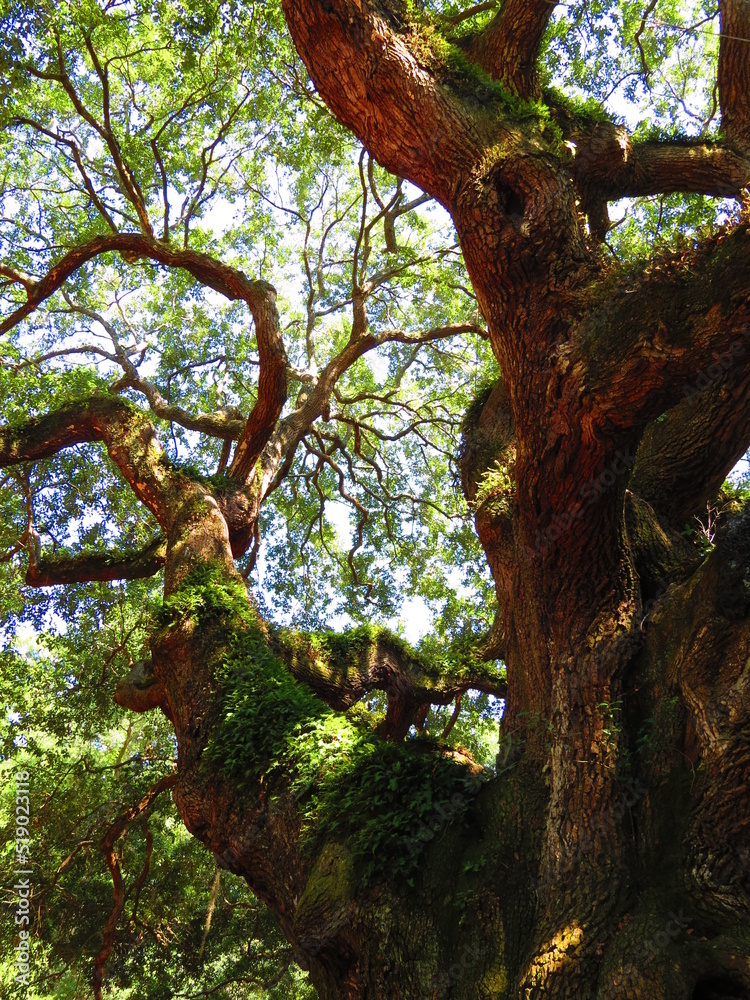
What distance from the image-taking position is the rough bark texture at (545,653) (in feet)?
9.60

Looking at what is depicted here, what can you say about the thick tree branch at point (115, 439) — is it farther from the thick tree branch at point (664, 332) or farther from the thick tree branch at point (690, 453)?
the thick tree branch at point (664, 332)

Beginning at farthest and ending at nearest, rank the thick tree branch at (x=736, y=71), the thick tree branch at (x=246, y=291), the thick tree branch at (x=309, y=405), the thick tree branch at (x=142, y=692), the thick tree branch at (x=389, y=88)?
the thick tree branch at (x=309, y=405), the thick tree branch at (x=246, y=291), the thick tree branch at (x=736, y=71), the thick tree branch at (x=142, y=692), the thick tree branch at (x=389, y=88)

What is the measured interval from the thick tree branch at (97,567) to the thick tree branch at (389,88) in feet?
13.7

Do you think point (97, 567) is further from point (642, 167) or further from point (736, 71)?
point (736, 71)

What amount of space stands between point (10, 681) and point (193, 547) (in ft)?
13.2

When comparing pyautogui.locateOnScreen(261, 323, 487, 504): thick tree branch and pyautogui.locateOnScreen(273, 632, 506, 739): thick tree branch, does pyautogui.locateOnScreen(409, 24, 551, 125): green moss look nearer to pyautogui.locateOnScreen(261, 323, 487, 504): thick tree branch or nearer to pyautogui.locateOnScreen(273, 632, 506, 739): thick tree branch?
pyautogui.locateOnScreen(261, 323, 487, 504): thick tree branch

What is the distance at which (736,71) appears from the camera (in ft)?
19.2

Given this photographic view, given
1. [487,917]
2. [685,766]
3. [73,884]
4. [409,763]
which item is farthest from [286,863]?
[73,884]

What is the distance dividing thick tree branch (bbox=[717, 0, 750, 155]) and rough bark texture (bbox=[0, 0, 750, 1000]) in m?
0.09

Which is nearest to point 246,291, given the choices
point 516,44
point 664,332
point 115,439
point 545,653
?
point 115,439

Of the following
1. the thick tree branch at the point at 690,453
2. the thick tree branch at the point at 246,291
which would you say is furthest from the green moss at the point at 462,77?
the thick tree branch at the point at 246,291

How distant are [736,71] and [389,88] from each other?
3.31 metres

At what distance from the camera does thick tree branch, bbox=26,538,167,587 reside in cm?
680

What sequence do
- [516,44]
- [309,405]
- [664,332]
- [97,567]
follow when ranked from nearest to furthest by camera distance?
[664,332]
[516,44]
[97,567]
[309,405]
